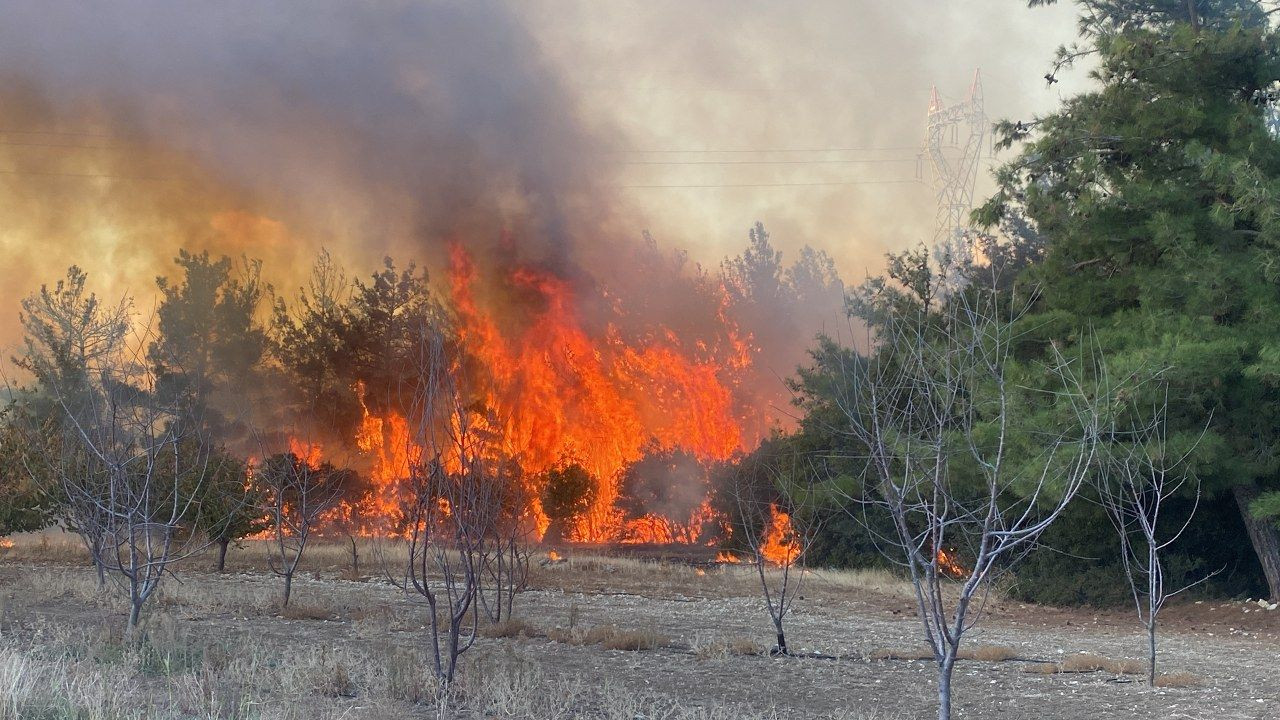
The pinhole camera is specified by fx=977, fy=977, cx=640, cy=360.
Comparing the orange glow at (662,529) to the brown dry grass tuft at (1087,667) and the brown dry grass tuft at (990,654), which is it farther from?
the brown dry grass tuft at (1087,667)

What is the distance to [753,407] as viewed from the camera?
6269 cm

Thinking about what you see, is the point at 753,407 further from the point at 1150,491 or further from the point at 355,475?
the point at 1150,491

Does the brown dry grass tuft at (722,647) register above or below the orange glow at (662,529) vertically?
below

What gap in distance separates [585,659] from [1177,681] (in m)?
7.62

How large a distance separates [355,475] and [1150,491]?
3015 centimetres

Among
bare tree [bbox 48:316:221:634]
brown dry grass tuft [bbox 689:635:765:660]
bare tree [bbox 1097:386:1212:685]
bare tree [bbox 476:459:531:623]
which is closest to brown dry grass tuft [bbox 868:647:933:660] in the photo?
brown dry grass tuft [bbox 689:635:765:660]

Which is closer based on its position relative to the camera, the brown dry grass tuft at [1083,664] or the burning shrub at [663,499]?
the brown dry grass tuft at [1083,664]

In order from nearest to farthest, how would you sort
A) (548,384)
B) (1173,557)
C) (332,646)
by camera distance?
(332,646) → (1173,557) → (548,384)

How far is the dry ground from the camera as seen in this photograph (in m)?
9.20

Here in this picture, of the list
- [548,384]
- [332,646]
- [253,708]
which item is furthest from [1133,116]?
[548,384]

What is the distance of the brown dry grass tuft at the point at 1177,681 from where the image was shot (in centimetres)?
1219

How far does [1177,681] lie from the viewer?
12.3 meters

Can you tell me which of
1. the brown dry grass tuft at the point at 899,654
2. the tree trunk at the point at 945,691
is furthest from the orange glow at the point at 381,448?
the tree trunk at the point at 945,691

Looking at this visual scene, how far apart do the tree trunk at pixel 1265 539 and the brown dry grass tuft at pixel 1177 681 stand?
1111 cm
